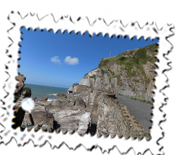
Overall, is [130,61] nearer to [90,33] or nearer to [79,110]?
[79,110]

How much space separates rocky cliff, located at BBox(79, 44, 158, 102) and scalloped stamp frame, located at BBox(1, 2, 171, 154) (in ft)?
48.9

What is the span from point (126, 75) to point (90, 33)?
83.7 ft

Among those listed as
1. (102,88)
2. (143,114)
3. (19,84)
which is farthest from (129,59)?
(19,84)

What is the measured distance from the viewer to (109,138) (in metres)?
2.27

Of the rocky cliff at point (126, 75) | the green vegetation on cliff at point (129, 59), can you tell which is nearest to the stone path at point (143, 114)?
the rocky cliff at point (126, 75)

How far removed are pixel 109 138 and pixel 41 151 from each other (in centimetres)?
154

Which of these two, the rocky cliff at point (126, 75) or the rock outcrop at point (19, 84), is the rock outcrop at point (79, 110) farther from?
the rock outcrop at point (19, 84)

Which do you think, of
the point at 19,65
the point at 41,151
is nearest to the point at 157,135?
the point at 41,151

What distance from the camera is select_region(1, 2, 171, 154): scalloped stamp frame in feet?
7.13

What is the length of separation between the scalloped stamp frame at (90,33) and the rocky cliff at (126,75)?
14.9 m

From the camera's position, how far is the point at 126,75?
2577 centimetres

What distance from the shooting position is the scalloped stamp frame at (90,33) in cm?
217

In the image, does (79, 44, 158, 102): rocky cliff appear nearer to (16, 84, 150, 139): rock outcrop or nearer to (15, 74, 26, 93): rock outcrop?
(16, 84, 150, 139): rock outcrop

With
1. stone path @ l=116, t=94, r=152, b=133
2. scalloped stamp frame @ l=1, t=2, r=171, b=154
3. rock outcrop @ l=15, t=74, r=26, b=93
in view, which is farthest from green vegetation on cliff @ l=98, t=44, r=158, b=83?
rock outcrop @ l=15, t=74, r=26, b=93
